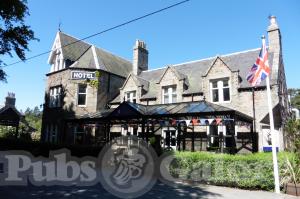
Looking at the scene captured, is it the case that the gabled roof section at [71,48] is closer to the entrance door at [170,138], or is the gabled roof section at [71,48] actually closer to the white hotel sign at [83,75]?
the white hotel sign at [83,75]

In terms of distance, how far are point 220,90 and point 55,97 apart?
17589 mm

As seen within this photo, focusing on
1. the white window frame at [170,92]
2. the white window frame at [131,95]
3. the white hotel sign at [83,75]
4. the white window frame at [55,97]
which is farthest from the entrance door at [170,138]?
the white window frame at [55,97]

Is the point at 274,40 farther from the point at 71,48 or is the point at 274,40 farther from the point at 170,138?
the point at 71,48

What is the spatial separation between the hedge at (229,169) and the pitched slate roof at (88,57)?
1752 cm

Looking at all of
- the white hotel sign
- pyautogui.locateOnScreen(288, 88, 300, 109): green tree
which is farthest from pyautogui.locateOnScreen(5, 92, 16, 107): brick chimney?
pyautogui.locateOnScreen(288, 88, 300, 109): green tree

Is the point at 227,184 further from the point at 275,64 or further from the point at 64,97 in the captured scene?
the point at 64,97

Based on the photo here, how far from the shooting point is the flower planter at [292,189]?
1073 centimetres

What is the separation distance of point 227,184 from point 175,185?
7.75ft

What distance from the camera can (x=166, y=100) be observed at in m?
25.2

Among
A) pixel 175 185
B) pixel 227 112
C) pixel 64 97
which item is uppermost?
pixel 64 97

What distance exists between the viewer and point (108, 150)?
18.8 meters

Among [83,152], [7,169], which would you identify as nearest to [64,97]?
[83,152]

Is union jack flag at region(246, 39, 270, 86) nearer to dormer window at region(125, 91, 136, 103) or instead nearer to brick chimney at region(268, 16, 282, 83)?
brick chimney at region(268, 16, 282, 83)

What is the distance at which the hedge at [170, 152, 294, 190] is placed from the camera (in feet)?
38.3
